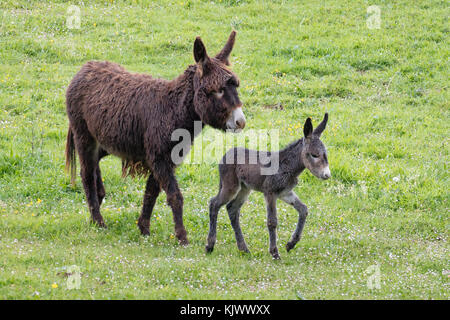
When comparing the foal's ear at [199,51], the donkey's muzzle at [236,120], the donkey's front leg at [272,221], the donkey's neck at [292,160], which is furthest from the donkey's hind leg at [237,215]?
the foal's ear at [199,51]

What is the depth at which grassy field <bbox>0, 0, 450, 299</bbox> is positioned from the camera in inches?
270

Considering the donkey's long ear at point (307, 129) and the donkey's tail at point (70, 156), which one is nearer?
the donkey's long ear at point (307, 129)

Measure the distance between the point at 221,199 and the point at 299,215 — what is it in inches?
38.9

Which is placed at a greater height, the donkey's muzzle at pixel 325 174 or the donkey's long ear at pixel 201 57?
the donkey's long ear at pixel 201 57

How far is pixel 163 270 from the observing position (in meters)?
6.87

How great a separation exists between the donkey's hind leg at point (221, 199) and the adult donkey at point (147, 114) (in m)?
0.39

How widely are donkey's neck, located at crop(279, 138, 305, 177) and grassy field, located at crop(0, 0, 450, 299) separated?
1.11 metres

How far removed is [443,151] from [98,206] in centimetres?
625

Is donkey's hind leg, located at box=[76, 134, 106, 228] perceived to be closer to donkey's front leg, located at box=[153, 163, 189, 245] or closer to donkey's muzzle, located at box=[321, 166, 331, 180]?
donkey's front leg, located at box=[153, 163, 189, 245]

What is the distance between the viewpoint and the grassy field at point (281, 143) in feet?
22.5

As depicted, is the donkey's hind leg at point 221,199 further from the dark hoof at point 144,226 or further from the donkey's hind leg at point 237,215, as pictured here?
the dark hoof at point 144,226
